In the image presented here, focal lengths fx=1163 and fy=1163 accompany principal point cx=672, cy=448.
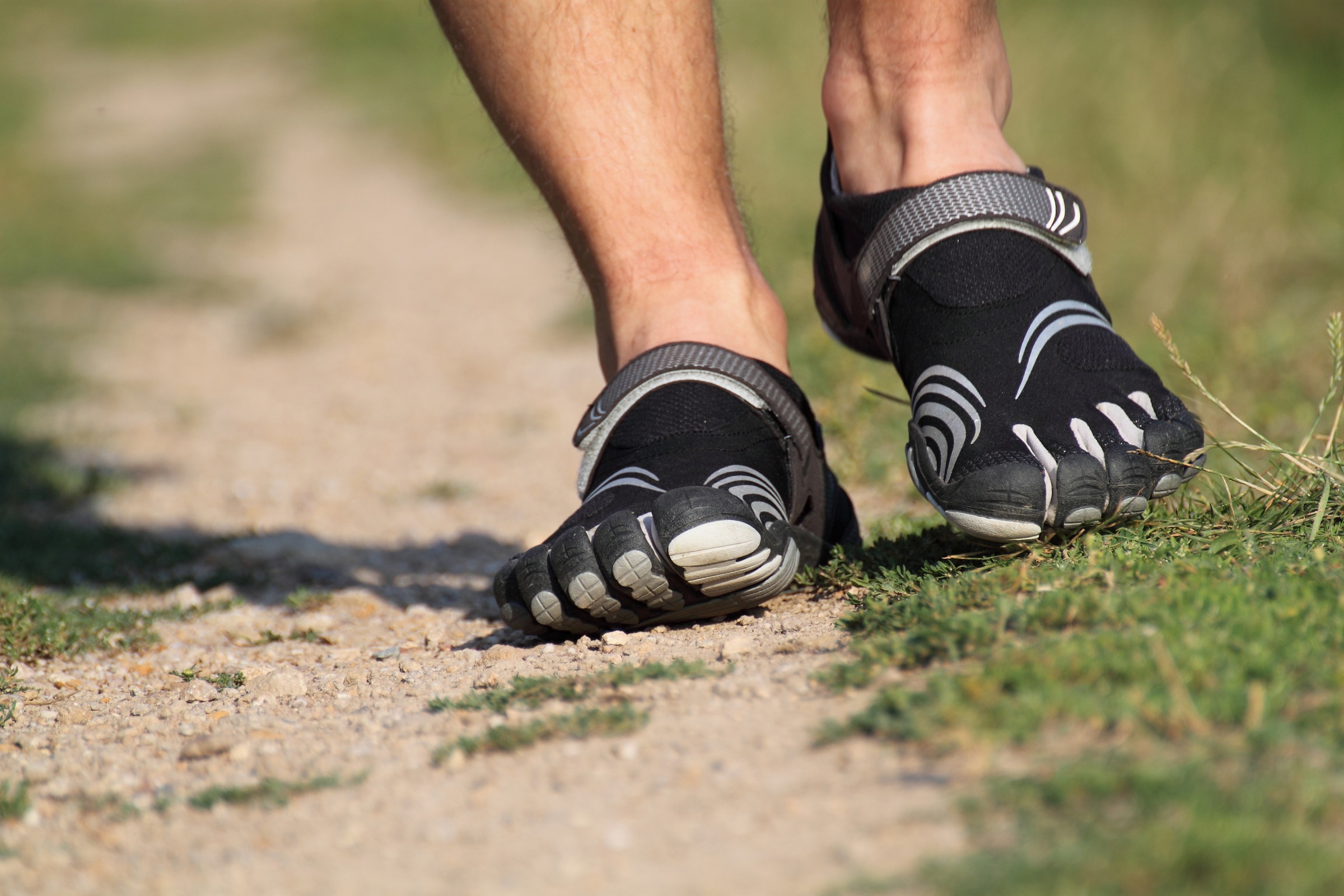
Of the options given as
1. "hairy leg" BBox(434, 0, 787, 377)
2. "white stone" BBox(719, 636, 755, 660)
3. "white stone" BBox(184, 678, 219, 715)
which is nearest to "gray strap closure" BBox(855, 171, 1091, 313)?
"hairy leg" BBox(434, 0, 787, 377)

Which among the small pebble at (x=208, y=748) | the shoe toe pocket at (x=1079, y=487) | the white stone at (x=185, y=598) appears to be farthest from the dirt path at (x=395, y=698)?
the shoe toe pocket at (x=1079, y=487)

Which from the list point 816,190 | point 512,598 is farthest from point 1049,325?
point 816,190

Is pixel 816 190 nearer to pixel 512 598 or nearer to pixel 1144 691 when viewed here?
pixel 512 598

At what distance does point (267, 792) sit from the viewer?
1237mm

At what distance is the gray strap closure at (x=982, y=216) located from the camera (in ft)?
5.36

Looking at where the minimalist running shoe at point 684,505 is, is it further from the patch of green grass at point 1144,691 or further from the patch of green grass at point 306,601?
the patch of green grass at point 306,601

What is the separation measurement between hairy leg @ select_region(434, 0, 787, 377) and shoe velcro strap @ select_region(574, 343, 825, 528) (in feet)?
0.14

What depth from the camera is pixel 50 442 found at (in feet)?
11.8

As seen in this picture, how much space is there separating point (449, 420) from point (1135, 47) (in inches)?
176

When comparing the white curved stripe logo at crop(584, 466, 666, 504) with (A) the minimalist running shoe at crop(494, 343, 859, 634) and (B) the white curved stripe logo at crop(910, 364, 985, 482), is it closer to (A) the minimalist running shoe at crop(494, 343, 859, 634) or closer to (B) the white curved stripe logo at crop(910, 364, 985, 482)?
(A) the minimalist running shoe at crop(494, 343, 859, 634)

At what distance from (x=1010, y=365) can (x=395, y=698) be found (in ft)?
3.11

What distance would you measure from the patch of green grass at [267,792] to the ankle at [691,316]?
0.80m

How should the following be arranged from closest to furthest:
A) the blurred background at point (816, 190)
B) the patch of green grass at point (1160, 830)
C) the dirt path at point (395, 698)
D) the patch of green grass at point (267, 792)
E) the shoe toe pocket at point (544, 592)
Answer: the patch of green grass at point (1160, 830), the dirt path at point (395, 698), the patch of green grass at point (267, 792), the shoe toe pocket at point (544, 592), the blurred background at point (816, 190)

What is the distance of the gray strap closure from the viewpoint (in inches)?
64.3
